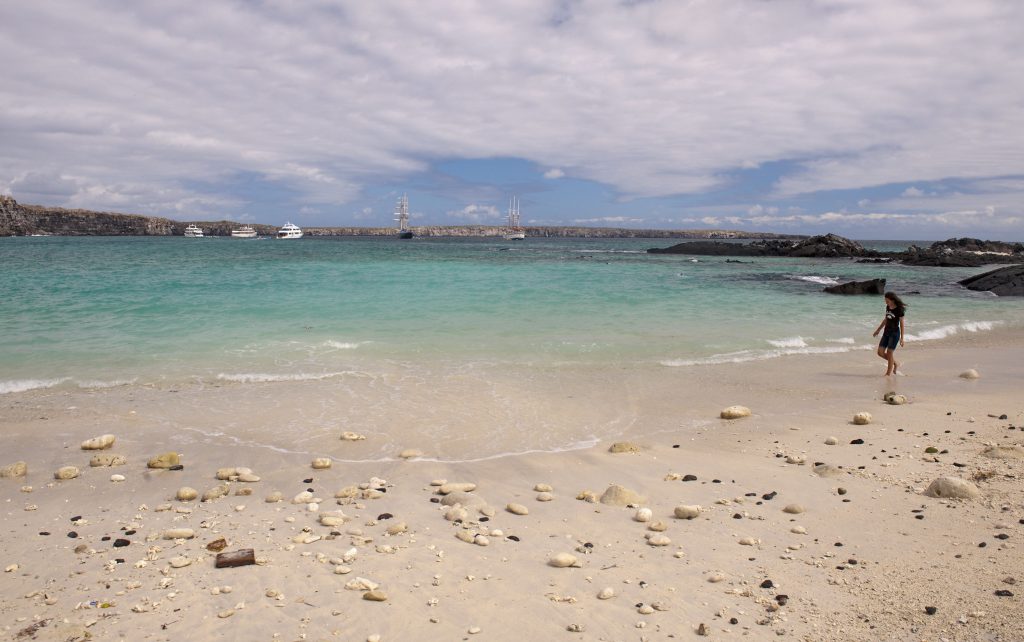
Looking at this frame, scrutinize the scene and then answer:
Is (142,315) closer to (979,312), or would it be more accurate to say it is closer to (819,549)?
(819,549)

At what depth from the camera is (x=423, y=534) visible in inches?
197

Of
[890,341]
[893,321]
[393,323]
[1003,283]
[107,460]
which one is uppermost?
[1003,283]

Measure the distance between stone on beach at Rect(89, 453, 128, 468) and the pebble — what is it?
9442 mm

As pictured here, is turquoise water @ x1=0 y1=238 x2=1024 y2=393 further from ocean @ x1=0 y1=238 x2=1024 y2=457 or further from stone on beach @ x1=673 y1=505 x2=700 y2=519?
stone on beach @ x1=673 y1=505 x2=700 y2=519

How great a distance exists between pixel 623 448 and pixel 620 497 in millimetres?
1671

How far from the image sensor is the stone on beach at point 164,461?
22.1 feet

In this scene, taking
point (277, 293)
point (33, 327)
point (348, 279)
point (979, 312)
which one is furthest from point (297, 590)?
point (348, 279)

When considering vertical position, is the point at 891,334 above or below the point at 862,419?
above

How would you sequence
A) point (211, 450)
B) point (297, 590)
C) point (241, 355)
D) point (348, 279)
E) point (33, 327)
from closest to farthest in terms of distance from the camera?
point (297, 590) → point (211, 450) → point (241, 355) → point (33, 327) → point (348, 279)

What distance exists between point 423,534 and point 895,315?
11.1 meters

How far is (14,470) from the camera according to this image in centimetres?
643

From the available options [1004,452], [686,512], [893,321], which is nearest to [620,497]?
[686,512]

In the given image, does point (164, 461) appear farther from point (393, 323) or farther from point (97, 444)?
point (393, 323)

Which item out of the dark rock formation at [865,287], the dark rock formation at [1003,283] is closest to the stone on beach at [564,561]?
the dark rock formation at [865,287]
